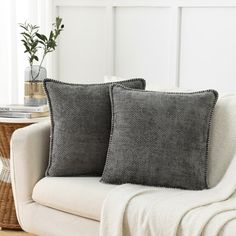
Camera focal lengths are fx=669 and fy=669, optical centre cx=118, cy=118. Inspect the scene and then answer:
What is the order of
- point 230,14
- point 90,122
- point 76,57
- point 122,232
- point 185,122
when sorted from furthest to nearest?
point 76,57 → point 230,14 → point 90,122 → point 185,122 → point 122,232

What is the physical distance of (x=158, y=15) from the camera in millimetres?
4402

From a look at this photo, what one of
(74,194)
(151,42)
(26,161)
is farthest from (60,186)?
(151,42)

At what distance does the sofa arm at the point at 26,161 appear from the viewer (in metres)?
3.12

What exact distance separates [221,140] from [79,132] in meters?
0.66

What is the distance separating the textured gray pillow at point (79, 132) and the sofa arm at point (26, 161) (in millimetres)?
60

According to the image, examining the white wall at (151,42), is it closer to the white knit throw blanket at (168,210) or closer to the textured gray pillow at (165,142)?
the textured gray pillow at (165,142)

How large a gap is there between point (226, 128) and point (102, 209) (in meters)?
0.67

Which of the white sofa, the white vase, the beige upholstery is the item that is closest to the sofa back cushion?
the white sofa

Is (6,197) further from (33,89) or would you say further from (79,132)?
(79,132)

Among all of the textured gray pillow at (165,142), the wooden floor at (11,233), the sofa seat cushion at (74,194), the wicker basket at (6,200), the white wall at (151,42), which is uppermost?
the white wall at (151,42)

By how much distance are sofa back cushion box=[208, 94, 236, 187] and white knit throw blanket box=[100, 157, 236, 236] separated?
0.20ft

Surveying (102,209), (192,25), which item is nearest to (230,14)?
(192,25)

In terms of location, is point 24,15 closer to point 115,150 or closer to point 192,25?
point 192,25

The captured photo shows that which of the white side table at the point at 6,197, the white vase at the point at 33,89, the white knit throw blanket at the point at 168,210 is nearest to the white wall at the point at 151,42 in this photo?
the white vase at the point at 33,89
